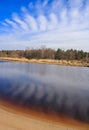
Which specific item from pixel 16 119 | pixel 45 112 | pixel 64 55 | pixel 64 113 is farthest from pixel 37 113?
pixel 64 55

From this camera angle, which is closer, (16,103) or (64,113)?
(64,113)

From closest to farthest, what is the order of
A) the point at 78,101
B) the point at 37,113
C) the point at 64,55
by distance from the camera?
the point at 37,113, the point at 78,101, the point at 64,55

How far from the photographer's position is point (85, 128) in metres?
8.19

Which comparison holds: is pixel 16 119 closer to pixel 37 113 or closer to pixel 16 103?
pixel 37 113

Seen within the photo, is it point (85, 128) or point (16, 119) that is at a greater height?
point (16, 119)

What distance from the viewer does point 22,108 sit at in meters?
10.5

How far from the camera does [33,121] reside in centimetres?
798

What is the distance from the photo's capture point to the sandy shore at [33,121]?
711cm

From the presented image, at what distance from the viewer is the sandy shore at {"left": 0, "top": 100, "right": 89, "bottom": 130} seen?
7111 mm

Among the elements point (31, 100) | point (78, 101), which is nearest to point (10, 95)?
point (31, 100)

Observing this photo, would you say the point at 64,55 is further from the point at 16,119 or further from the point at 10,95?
the point at 16,119

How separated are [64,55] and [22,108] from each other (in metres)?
77.0

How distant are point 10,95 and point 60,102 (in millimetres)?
3630

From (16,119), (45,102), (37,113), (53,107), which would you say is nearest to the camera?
(16,119)
